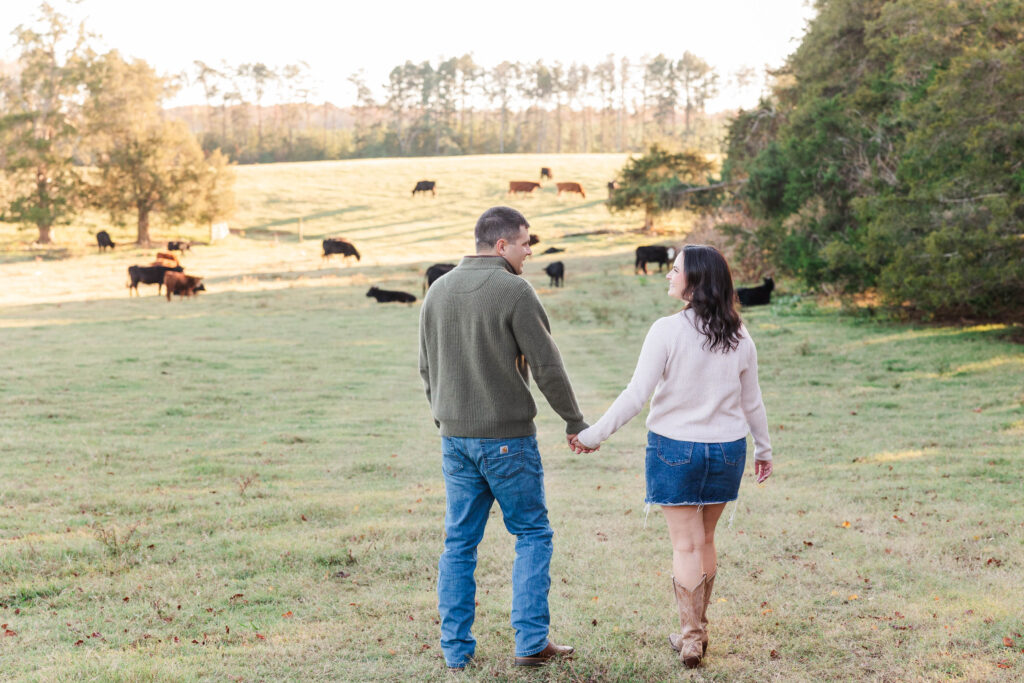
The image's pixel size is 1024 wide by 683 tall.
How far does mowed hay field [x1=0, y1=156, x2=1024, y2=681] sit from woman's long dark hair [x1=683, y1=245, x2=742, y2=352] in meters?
1.71

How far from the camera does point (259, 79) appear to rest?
4739 inches

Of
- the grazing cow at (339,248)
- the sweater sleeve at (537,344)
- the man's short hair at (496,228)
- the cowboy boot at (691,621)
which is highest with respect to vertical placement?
the man's short hair at (496,228)

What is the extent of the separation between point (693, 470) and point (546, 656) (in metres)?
1.22

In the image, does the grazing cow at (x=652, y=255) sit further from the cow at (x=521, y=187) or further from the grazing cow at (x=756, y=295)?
the cow at (x=521, y=187)

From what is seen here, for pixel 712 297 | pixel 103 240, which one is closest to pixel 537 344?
pixel 712 297

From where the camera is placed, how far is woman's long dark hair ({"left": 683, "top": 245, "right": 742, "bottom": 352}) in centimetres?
418

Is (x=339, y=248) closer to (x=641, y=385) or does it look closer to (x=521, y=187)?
(x=521, y=187)

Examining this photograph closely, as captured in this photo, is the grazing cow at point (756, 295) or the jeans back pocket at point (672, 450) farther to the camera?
the grazing cow at point (756, 295)

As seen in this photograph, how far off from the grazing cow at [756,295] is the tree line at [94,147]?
36.2 m

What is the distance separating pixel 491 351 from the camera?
421cm

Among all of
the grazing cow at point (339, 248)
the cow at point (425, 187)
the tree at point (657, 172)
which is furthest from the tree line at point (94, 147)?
the tree at point (657, 172)

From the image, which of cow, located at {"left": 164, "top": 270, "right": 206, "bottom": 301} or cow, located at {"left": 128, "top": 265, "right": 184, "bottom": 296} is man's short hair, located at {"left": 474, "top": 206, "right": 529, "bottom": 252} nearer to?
cow, located at {"left": 164, "top": 270, "right": 206, "bottom": 301}

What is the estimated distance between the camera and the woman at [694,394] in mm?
4207

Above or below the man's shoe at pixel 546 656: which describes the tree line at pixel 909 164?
above
